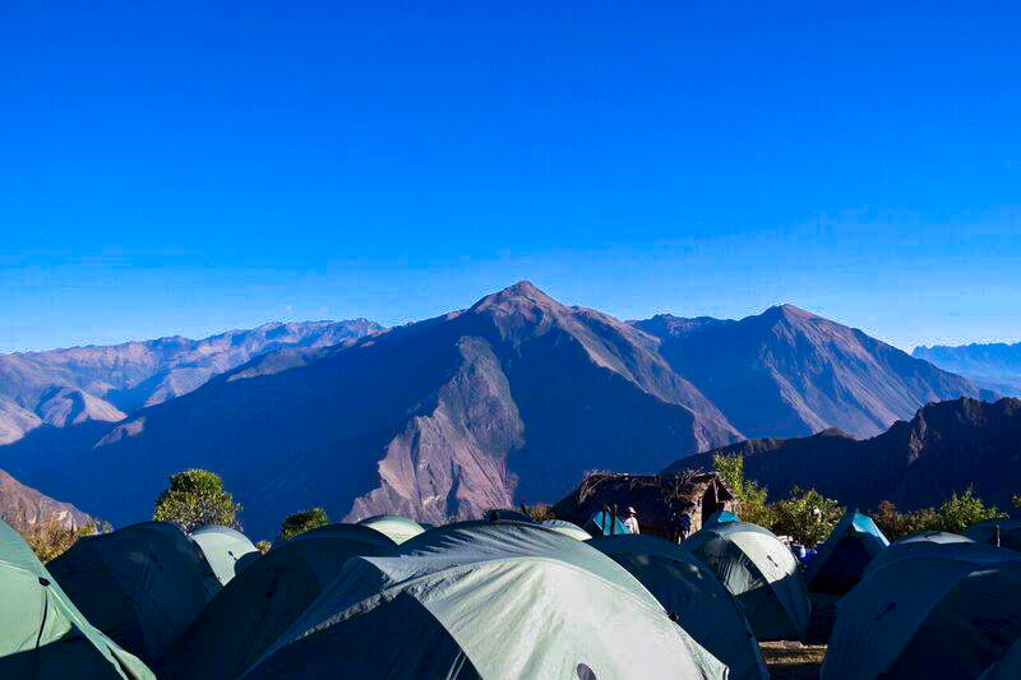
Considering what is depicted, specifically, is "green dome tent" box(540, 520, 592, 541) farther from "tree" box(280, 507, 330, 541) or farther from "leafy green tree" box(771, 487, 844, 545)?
"tree" box(280, 507, 330, 541)

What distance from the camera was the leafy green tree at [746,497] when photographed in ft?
95.9

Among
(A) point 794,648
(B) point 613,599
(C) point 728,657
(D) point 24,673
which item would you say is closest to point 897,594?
(C) point 728,657

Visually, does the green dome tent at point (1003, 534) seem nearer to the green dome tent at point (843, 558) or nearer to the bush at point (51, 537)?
the green dome tent at point (843, 558)

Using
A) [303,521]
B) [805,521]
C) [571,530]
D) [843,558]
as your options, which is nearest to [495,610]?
[571,530]

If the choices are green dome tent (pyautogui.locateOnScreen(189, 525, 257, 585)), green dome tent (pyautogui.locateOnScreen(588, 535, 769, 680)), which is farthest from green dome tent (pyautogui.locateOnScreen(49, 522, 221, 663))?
green dome tent (pyautogui.locateOnScreen(588, 535, 769, 680))

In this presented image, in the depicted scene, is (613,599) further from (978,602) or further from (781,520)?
(781,520)

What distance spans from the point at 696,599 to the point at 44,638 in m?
8.63

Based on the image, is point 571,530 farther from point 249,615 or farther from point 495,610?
point 495,610

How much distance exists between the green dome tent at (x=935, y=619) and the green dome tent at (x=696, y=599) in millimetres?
1120

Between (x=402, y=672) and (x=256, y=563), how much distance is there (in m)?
5.62

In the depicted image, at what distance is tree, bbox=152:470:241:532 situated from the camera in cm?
3219

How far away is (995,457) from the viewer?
89.2 metres

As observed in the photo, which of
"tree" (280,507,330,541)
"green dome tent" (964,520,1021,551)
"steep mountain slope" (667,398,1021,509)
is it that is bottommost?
"steep mountain slope" (667,398,1021,509)

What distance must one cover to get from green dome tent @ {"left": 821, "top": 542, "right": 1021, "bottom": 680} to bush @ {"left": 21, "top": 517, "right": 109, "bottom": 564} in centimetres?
2032
